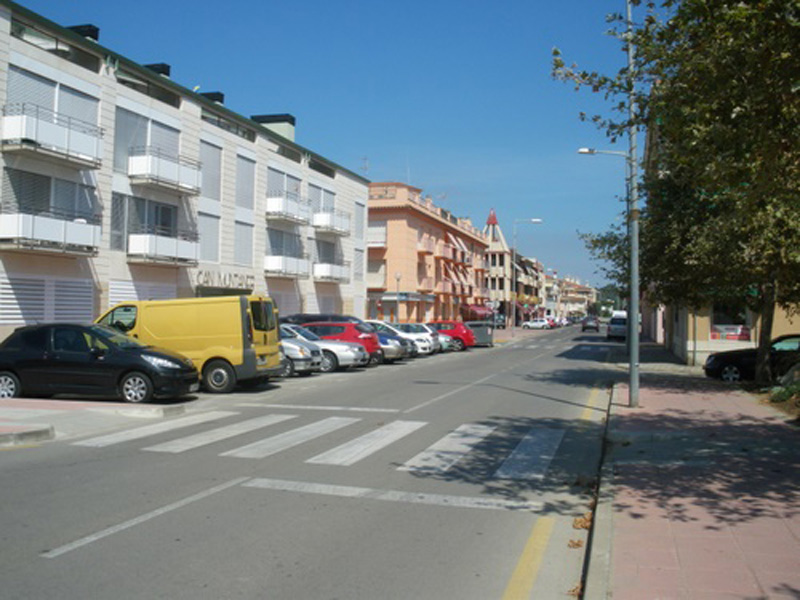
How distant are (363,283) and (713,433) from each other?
39953 mm

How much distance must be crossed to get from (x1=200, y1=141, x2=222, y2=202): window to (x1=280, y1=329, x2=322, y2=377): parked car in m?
13.2

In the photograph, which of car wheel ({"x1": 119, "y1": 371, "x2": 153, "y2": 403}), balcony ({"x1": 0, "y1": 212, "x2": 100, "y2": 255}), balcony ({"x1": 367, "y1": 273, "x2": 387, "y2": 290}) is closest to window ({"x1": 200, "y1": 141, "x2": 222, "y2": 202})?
balcony ({"x1": 0, "y1": 212, "x2": 100, "y2": 255})

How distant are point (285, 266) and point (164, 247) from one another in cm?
1039

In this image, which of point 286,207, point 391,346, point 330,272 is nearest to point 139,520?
point 391,346

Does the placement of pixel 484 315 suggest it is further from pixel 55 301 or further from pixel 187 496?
pixel 187 496

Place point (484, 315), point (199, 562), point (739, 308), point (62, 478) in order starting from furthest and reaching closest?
point (484, 315) → point (739, 308) → point (62, 478) → point (199, 562)

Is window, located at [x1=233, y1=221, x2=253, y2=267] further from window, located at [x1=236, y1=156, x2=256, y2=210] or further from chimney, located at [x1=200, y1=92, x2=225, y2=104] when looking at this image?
chimney, located at [x1=200, y1=92, x2=225, y2=104]

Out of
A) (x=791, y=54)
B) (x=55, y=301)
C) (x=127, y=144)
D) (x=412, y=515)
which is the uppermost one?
(x=127, y=144)

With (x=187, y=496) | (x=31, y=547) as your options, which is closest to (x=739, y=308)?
(x=187, y=496)

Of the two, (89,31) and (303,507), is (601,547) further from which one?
(89,31)

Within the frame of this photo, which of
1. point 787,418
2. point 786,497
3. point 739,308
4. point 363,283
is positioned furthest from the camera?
point 363,283

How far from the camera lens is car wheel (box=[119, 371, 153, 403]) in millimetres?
13477

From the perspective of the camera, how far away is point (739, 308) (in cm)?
2298

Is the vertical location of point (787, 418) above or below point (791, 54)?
below
